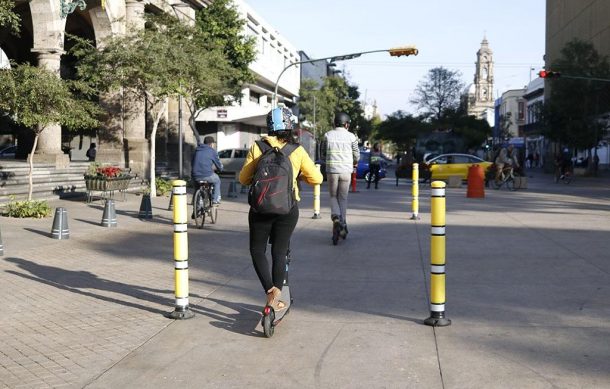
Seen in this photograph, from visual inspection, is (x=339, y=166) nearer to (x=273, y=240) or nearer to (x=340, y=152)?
(x=340, y=152)

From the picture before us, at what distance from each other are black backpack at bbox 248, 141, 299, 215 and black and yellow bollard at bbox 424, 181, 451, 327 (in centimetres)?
117

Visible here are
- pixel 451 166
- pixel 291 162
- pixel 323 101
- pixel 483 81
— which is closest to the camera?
pixel 291 162

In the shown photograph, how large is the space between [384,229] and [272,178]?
8.11m

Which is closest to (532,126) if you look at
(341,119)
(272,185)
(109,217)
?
(109,217)

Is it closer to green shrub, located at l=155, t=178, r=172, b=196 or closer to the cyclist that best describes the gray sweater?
the cyclist

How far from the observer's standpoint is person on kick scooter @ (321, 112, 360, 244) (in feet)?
37.4

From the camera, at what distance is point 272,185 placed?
19.4 ft

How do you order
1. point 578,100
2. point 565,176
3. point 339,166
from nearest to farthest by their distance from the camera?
point 339,166, point 565,176, point 578,100

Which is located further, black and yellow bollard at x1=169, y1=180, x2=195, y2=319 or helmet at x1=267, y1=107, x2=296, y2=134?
black and yellow bollard at x1=169, y1=180, x2=195, y2=319

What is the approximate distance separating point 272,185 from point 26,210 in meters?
10.7

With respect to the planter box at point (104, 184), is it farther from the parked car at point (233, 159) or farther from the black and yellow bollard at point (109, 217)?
the parked car at point (233, 159)

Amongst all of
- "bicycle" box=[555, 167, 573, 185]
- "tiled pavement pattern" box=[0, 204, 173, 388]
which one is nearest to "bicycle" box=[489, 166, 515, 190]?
"bicycle" box=[555, 167, 573, 185]

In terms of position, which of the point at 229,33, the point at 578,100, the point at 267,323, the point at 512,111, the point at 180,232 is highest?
the point at 512,111

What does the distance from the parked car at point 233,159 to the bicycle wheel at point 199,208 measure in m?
26.0
